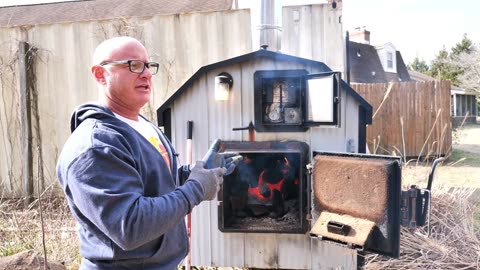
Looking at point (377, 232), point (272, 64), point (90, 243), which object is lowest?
point (377, 232)

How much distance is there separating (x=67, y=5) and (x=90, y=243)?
1396 cm

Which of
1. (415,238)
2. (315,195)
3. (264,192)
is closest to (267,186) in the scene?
(264,192)

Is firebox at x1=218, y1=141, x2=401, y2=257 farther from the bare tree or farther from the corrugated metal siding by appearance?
the bare tree

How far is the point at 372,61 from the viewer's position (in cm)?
1864

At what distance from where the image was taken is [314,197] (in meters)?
2.64

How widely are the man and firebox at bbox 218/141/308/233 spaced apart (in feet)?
4.41

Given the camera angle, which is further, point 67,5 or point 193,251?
point 67,5

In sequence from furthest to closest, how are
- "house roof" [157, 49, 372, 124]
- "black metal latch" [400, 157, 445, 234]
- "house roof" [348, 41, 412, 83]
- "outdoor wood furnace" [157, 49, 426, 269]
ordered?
"house roof" [348, 41, 412, 83], "house roof" [157, 49, 372, 124], "outdoor wood furnace" [157, 49, 426, 269], "black metal latch" [400, 157, 445, 234]

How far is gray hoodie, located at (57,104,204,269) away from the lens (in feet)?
3.72

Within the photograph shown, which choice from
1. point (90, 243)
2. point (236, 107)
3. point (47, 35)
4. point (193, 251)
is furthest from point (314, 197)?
point (47, 35)

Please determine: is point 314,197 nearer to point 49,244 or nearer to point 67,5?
point 49,244

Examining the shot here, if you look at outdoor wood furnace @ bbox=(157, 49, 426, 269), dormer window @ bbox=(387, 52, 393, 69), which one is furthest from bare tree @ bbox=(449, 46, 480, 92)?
outdoor wood furnace @ bbox=(157, 49, 426, 269)

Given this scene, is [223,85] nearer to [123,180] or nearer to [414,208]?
[414,208]

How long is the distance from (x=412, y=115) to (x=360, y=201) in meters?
6.61
